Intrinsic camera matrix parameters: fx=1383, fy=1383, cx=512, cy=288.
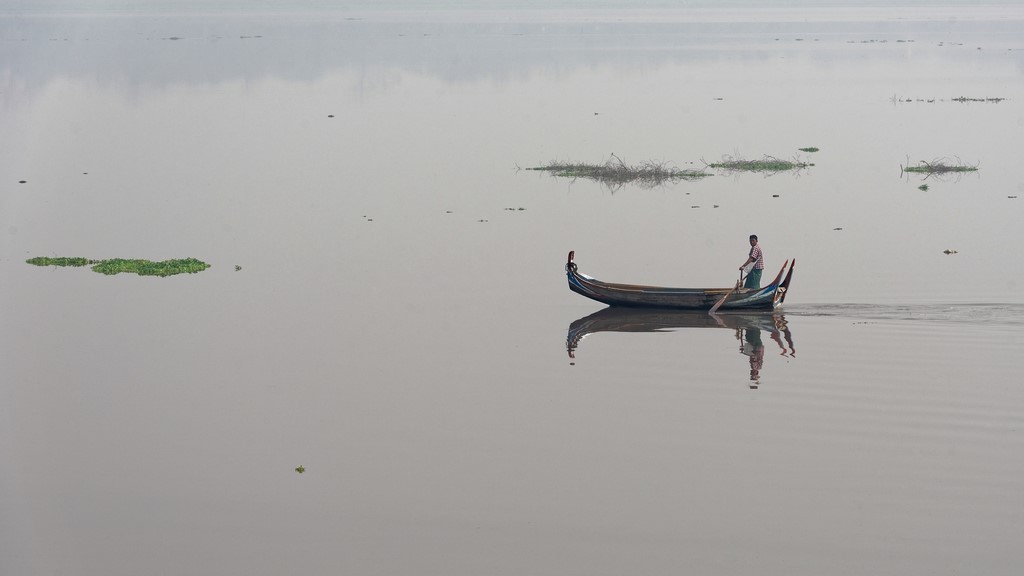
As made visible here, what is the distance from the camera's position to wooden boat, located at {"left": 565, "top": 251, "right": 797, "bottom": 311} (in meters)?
24.7

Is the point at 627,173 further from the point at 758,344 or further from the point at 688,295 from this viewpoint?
the point at 758,344

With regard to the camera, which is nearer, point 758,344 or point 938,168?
point 758,344

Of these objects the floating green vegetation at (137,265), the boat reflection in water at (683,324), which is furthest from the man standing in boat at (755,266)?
the floating green vegetation at (137,265)

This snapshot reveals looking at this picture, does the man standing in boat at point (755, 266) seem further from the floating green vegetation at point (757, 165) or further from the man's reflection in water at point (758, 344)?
the floating green vegetation at point (757, 165)

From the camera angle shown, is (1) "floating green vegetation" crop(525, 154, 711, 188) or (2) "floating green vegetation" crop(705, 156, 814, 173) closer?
(1) "floating green vegetation" crop(525, 154, 711, 188)

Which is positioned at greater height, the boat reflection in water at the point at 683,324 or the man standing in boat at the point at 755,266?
the man standing in boat at the point at 755,266

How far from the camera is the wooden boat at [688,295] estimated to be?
81.1ft

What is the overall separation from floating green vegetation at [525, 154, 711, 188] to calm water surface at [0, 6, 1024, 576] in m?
1.34

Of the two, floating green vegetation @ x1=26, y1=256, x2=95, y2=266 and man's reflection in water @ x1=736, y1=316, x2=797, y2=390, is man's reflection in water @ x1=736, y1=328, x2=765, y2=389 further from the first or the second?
floating green vegetation @ x1=26, y1=256, x2=95, y2=266

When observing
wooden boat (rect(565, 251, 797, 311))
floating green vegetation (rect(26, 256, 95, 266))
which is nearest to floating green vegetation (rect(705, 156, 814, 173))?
wooden boat (rect(565, 251, 797, 311))

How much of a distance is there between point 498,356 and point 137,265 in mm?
10509

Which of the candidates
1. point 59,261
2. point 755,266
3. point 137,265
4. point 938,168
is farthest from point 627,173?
point 59,261

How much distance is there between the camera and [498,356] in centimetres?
2242

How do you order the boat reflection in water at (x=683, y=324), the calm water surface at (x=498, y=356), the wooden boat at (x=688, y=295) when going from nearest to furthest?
1. the calm water surface at (x=498, y=356)
2. the boat reflection in water at (x=683, y=324)
3. the wooden boat at (x=688, y=295)
